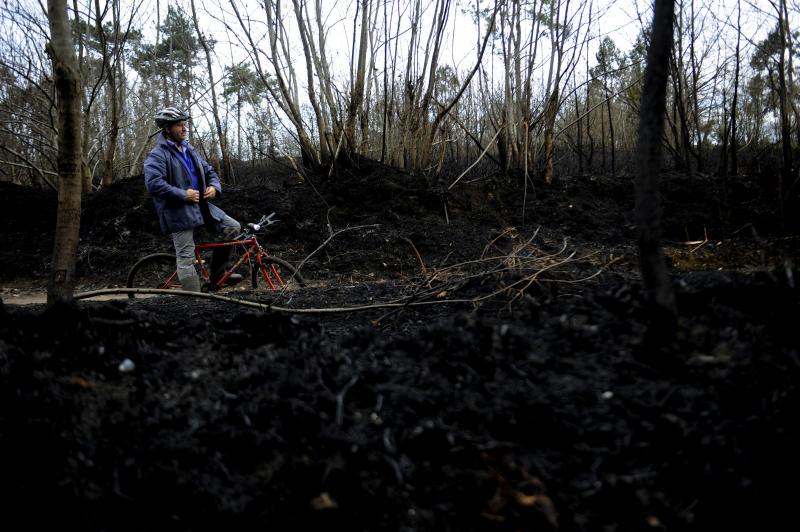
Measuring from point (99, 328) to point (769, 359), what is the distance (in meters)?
2.26

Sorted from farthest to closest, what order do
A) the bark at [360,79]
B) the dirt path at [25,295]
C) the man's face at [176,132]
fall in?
1. the bark at [360,79]
2. the dirt path at [25,295]
3. the man's face at [176,132]

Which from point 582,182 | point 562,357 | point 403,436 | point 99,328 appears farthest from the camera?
point 582,182

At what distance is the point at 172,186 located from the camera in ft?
16.0

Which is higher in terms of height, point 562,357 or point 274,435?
point 562,357

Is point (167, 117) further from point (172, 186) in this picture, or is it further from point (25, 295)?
point (25, 295)

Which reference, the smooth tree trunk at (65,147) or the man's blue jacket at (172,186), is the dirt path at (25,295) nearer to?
the man's blue jacket at (172,186)

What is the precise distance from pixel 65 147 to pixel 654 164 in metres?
2.21

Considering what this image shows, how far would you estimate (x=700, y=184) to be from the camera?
8.88 m

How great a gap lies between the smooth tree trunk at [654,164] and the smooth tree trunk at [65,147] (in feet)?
6.85

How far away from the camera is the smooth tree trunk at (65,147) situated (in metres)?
2.10

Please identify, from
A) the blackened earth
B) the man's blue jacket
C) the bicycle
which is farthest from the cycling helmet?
the blackened earth

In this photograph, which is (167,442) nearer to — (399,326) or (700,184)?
(399,326)

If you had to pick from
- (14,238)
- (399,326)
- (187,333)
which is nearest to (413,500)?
(187,333)

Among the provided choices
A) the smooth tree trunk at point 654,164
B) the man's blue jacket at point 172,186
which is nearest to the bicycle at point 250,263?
the man's blue jacket at point 172,186
